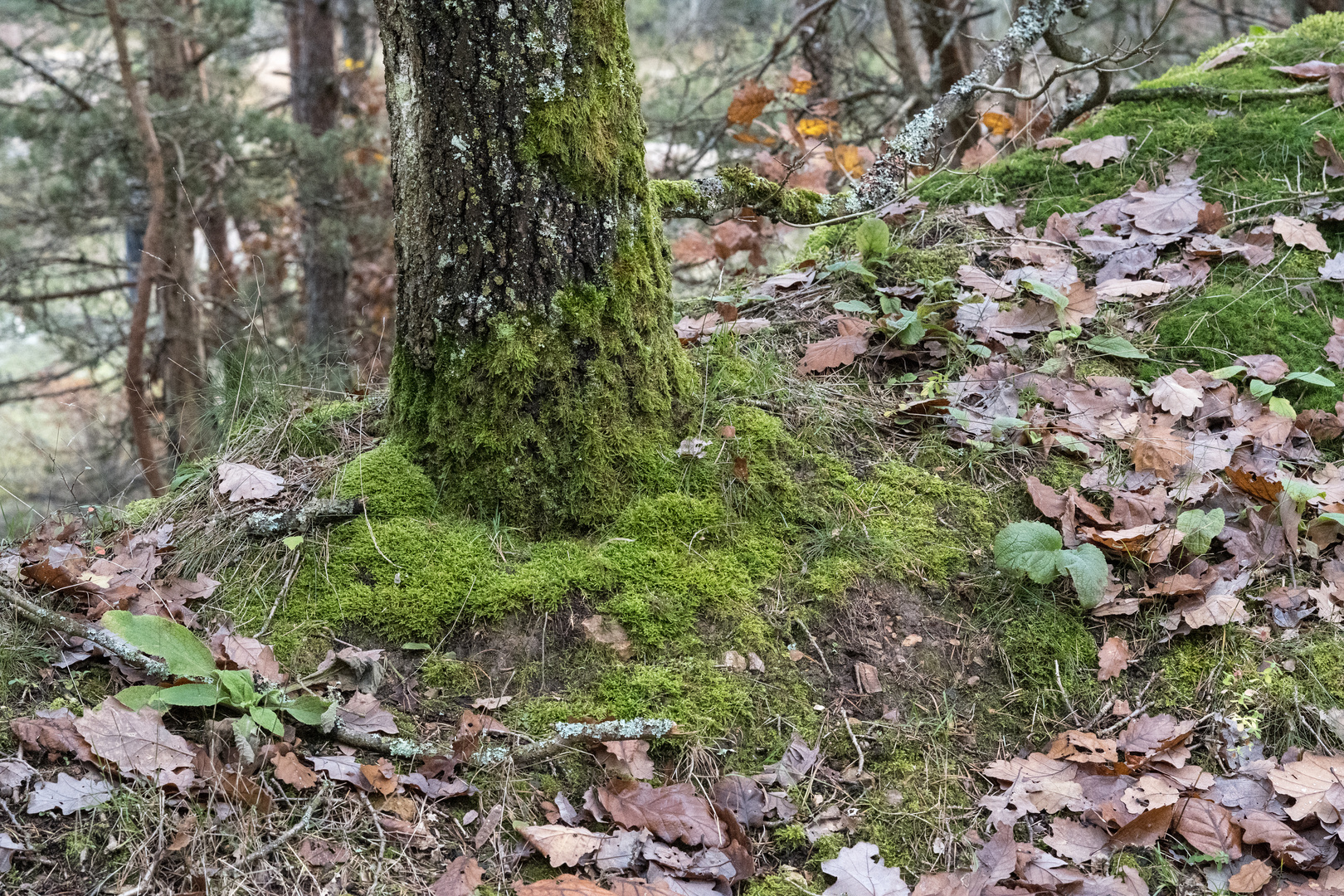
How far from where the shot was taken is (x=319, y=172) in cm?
851

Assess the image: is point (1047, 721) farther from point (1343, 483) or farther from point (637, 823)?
point (1343, 483)

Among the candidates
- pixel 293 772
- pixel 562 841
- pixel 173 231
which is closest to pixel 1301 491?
pixel 562 841

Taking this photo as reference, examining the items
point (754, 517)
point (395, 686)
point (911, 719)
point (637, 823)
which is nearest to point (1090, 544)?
point (911, 719)

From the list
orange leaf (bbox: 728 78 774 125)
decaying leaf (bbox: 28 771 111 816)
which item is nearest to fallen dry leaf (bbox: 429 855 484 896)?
decaying leaf (bbox: 28 771 111 816)

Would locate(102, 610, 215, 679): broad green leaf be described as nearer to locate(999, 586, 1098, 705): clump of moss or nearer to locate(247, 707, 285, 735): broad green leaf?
locate(247, 707, 285, 735): broad green leaf

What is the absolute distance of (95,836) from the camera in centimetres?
169

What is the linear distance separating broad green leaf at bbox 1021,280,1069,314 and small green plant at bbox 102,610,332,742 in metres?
2.73

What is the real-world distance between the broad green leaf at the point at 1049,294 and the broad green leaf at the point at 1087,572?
3.68 ft

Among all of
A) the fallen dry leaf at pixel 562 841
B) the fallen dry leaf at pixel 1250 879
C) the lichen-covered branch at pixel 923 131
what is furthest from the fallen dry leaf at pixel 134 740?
the lichen-covered branch at pixel 923 131

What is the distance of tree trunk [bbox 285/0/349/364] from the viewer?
845cm

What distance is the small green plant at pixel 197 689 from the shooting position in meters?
1.90

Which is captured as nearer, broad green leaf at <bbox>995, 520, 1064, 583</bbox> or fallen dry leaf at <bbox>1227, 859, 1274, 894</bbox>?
fallen dry leaf at <bbox>1227, 859, 1274, 894</bbox>

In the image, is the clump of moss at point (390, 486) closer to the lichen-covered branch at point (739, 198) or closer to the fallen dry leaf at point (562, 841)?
the fallen dry leaf at point (562, 841)

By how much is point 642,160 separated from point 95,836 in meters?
2.10
